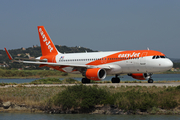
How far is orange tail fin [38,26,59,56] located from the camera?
43.0 m

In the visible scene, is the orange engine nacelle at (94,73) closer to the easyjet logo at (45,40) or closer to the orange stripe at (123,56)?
the orange stripe at (123,56)

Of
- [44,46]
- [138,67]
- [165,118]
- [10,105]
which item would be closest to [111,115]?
[165,118]

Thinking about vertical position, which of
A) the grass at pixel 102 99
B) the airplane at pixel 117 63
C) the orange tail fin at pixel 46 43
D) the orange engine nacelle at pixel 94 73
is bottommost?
the grass at pixel 102 99

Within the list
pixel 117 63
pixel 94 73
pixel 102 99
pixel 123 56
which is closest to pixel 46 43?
→ pixel 94 73

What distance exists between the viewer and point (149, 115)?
1941cm

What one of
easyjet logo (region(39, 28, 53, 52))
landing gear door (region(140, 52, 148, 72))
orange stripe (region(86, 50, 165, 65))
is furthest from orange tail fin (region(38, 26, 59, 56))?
landing gear door (region(140, 52, 148, 72))

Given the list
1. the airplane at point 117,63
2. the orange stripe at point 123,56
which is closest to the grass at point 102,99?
the airplane at point 117,63

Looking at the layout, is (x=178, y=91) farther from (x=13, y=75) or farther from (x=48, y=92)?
(x=13, y=75)

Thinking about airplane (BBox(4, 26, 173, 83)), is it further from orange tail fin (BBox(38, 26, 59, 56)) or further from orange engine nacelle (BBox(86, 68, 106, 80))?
orange tail fin (BBox(38, 26, 59, 56))

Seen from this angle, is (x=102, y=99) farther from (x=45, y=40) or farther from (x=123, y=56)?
(x=45, y=40)

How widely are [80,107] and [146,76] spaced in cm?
1697

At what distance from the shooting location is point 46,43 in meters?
43.5

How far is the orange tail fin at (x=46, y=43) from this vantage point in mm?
43031

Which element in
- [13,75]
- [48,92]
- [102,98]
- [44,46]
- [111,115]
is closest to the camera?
[111,115]
